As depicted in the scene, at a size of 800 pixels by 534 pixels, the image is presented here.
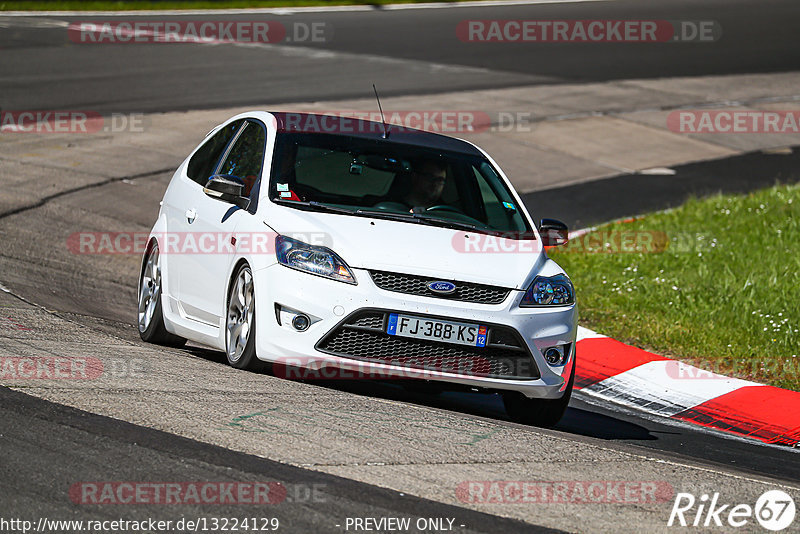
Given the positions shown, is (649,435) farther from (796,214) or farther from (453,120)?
(453,120)

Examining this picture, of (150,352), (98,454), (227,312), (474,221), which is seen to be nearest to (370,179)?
(474,221)

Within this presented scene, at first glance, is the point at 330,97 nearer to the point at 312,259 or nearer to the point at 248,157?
the point at 248,157

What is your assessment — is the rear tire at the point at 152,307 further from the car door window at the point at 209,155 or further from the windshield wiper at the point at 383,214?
the windshield wiper at the point at 383,214

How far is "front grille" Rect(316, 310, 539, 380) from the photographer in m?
6.87

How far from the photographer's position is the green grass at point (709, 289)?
982cm

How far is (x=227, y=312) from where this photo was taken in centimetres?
756

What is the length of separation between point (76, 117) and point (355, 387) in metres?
10.9

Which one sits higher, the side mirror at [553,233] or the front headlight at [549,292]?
the side mirror at [553,233]

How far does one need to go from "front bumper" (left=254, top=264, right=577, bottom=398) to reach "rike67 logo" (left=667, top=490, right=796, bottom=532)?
172cm
